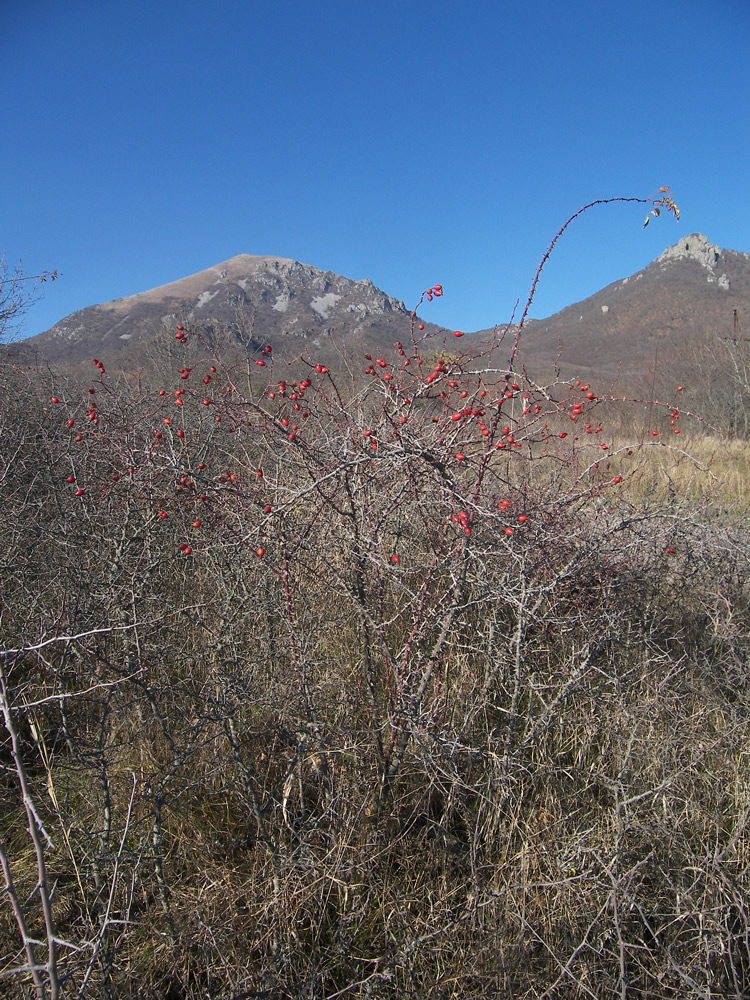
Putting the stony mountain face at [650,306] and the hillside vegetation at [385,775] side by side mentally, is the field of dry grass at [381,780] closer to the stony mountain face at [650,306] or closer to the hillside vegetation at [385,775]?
the hillside vegetation at [385,775]

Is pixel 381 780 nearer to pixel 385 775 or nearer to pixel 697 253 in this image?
pixel 385 775

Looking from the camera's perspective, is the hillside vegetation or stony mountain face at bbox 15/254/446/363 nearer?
the hillside vegetation

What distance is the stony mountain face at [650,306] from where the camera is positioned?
51469 millimetres

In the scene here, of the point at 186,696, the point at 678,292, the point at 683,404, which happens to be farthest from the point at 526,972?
the point at 678,292

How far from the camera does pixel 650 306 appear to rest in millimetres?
60688

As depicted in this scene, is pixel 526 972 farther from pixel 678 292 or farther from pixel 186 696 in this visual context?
pixel 678 292

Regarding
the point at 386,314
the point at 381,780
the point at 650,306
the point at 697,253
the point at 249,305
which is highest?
the point at 249,305

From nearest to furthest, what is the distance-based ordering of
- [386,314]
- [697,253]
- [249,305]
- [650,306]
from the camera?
[650,306], [697,253], [386,314], [249,305]

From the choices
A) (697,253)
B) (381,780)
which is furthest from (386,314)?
(381,780)

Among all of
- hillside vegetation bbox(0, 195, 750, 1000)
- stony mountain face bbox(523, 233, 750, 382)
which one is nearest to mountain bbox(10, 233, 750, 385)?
stony mountain face bbox(523, 233, 750, 382)

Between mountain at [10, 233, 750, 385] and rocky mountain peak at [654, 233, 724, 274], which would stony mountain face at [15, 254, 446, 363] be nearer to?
mountain at [10, 233, 750, 385]

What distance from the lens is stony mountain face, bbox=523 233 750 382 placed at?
51.5m

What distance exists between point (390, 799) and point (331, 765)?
10.2 inches

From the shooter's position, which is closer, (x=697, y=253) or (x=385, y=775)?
(x=385, y=775)
